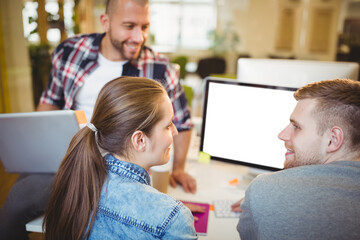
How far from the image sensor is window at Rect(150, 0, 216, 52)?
28.2ft

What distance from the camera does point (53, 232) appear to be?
850 millimetres

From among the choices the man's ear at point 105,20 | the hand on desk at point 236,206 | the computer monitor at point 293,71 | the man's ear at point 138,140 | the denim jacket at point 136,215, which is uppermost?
the man's ear at point 105,20

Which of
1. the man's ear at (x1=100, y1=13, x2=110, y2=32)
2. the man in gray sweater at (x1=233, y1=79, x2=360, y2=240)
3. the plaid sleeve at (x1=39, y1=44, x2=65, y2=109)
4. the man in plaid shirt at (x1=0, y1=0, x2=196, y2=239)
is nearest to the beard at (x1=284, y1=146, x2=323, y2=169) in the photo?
the man in gray sweater at (x1=233, y1=79, x2=360, y2=240)

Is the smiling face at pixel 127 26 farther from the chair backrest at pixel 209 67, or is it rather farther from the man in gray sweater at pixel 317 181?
the chair backrest at pixel 209 67

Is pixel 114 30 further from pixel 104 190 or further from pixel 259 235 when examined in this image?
pixel 259 235

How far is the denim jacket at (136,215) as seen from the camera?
0.76 metres

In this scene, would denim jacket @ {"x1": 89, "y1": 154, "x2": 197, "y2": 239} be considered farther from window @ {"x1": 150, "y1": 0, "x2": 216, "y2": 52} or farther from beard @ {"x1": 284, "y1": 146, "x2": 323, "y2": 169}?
window @ {"x1": 150, "y1": 0, "x2": 216, "y2": 52}

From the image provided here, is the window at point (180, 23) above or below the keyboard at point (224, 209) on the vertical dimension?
above

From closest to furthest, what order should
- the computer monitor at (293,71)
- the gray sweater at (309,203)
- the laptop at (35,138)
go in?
the gray sweater at (309,203), the laptop at (35,138), the computer monitor at (293,71)

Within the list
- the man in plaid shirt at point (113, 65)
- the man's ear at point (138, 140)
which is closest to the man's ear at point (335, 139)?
the man's ear at point (138, 140)

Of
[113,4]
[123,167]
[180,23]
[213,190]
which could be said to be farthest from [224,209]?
[180,23]

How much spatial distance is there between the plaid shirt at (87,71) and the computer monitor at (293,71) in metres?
0.41

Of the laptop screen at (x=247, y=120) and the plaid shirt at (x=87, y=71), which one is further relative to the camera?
the plaid shirt at (x=87, y=71)

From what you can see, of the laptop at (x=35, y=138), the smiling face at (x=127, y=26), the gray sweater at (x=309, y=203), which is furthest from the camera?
the smiling face at (x=127, y=26)
